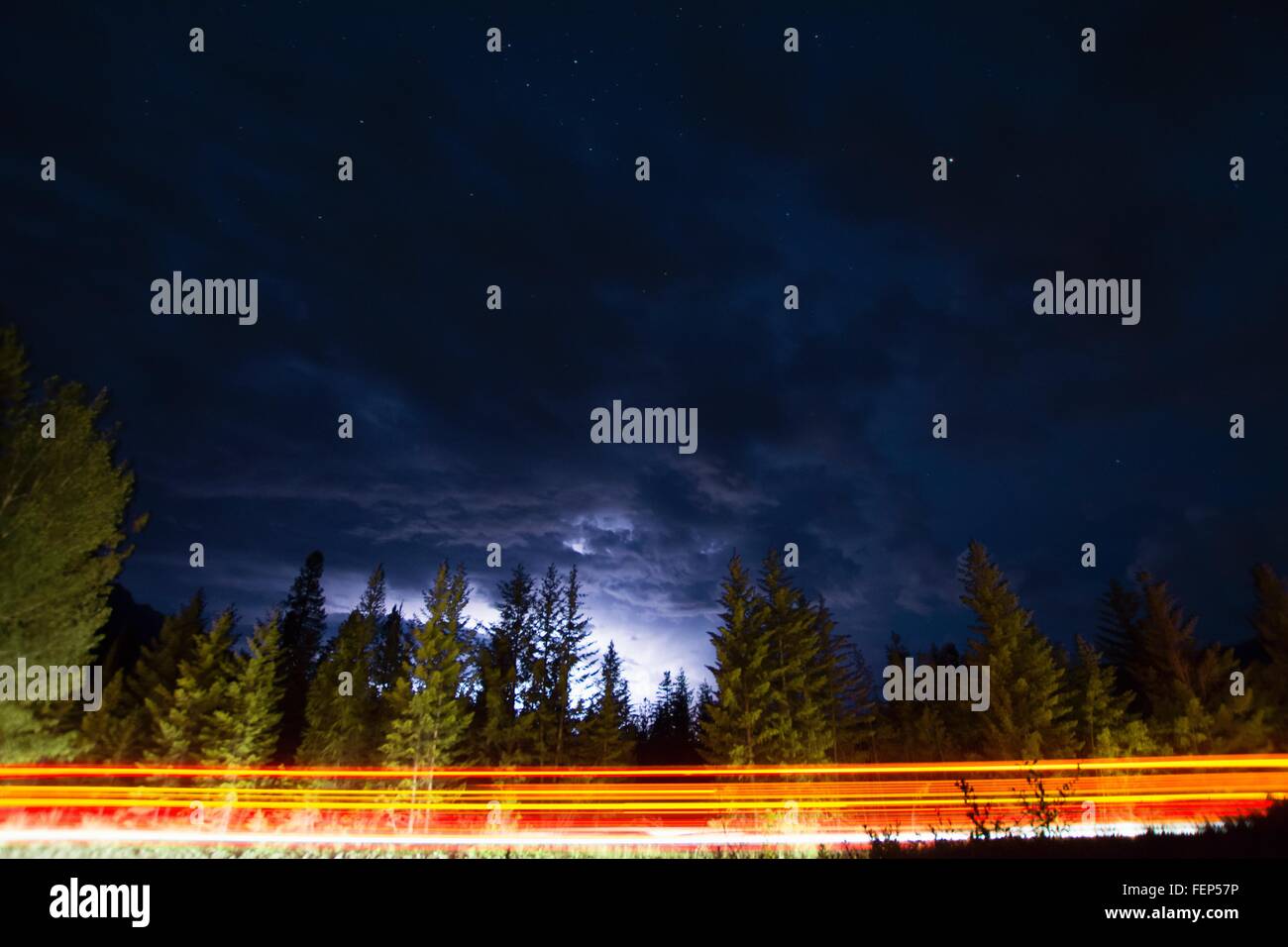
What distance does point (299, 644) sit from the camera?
2467 inches

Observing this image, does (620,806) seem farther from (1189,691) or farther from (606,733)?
(1189,691)

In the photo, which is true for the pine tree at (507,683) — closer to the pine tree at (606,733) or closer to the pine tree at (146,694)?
the pine tree at (606,733)

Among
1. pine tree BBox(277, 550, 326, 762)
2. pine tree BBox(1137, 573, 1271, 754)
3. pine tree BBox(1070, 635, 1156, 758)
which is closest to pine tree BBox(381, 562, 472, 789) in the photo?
pine tree BBox(277, 550, 326, 762)

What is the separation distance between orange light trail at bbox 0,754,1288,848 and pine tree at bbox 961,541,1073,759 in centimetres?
322

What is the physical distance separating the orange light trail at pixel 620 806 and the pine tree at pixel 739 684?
1.76m

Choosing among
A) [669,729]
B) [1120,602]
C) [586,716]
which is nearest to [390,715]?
[586,716]

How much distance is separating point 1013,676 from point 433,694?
3441cm

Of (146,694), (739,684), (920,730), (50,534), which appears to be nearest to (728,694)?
(739,684)

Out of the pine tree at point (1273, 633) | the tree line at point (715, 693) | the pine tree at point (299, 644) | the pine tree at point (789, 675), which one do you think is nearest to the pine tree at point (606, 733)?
the tree line at point (715, 693)

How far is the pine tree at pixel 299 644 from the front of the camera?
55.0 m

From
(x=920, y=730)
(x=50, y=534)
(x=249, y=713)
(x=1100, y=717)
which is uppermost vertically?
(x=50, y=534)

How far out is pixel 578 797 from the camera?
101ft
